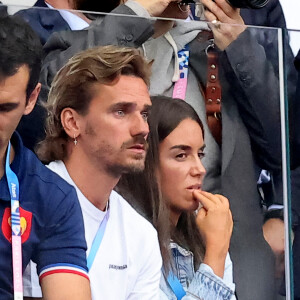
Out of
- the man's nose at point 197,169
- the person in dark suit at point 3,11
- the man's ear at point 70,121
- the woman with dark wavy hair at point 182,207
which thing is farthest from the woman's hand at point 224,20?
the person in dark suit at point 3,11

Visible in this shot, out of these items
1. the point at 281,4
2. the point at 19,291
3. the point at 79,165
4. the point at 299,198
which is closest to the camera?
the point at 19,291

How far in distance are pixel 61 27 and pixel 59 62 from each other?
0.08 meters

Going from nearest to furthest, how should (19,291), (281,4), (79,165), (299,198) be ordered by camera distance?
(19,291) < (79,165) < (299,198) < (281,4)

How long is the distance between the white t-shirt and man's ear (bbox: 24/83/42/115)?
13cm

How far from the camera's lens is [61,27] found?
2355 millimetres

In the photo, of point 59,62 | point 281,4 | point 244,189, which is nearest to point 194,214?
point 244,189

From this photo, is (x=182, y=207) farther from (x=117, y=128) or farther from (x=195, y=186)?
(x=117, y=128)

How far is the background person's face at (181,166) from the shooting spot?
2447mm

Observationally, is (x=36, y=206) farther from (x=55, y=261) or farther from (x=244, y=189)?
(x=244, y=189)

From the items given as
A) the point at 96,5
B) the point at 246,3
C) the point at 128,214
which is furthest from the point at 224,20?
the point at 128,214

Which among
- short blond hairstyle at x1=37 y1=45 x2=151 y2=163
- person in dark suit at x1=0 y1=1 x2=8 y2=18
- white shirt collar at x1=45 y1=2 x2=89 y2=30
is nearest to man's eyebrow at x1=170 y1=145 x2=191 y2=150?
short blond hairstyle at x1=37 y1=45 x2=151 y2=163

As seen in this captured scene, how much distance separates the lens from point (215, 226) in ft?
8.16

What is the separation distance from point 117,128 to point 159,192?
0.18 metres

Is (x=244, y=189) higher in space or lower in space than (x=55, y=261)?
higher
